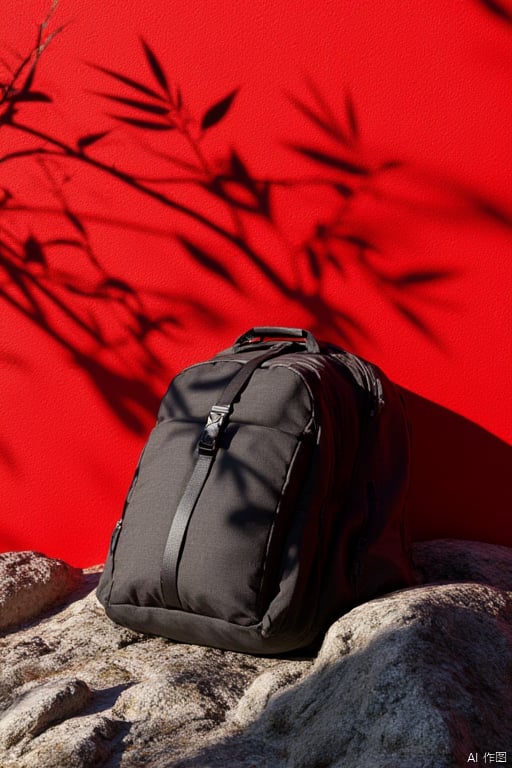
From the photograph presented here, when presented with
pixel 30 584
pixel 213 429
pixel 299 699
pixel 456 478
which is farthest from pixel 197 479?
pixel 456 478

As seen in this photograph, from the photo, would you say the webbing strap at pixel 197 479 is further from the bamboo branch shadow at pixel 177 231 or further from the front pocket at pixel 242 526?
the bamboo branch shadow at pixel 177 231

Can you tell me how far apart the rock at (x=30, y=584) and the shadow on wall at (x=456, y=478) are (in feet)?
3.70

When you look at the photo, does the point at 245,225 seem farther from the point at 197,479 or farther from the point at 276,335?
the point at 197,479

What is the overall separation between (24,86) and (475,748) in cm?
245

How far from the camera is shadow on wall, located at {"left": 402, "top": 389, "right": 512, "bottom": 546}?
2.53m

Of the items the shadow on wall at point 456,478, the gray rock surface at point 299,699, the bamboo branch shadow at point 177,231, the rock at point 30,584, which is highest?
the bamboo branch shadow at point 177,231

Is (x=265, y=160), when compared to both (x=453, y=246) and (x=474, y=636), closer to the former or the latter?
(x=453, y=246)


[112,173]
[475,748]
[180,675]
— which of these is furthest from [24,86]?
[475,748]

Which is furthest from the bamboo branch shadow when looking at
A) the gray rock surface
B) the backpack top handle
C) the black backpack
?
the gray rock surface

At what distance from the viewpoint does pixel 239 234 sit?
104 inches

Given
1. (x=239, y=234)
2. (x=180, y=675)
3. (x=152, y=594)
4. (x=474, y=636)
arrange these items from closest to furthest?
(x=474, y=636) < (x=180, y=675) < (x=152, y=594) < (x=239, y=234)

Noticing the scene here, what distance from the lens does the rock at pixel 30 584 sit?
233 cm

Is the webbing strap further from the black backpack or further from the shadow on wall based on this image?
the shadow on wall

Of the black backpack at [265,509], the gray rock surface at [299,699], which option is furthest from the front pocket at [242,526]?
the gray rock surface at [299,699]
